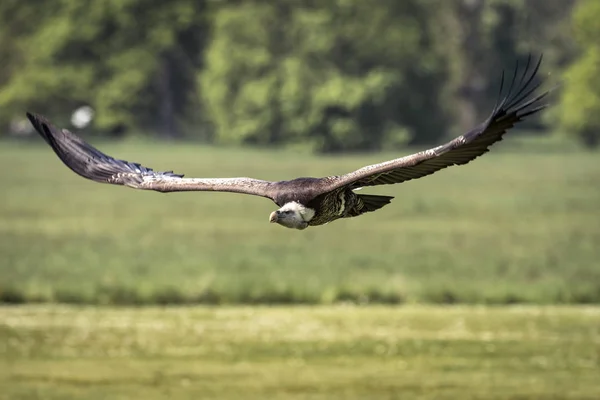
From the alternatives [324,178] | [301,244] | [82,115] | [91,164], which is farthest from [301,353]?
[82,115]

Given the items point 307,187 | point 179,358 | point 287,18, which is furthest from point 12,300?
point 287,18

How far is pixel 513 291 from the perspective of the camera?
23.8 meters

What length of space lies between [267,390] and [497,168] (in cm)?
3604

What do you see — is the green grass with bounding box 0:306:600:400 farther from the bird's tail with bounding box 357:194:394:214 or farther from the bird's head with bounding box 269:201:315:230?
the bird's head with bounding box 269:201:315:230

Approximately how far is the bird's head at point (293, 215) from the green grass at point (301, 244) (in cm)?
1317

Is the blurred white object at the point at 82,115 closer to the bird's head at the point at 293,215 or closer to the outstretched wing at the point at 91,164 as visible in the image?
the outstretched wing at the point at 91,164

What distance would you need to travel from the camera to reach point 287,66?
224 ft

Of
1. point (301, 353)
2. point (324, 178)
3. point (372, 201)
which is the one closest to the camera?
point (324, 178)

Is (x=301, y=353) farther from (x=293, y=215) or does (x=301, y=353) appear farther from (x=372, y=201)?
(x=293, y=215)

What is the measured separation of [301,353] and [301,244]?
11705 millimetres

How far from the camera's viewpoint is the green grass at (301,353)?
1769 cm

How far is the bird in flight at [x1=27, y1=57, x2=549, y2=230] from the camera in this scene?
381 inches

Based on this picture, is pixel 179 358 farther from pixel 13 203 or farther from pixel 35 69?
pixel 35 69

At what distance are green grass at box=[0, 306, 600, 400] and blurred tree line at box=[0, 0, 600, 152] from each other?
42513 mm
